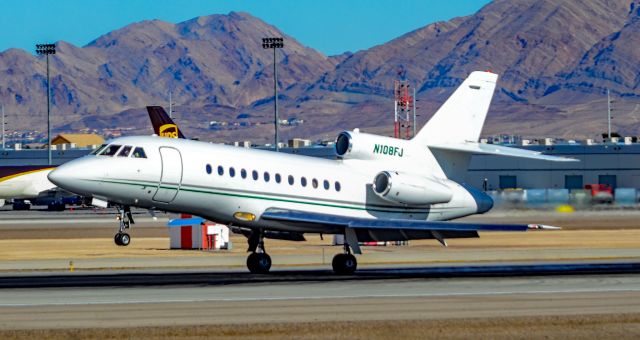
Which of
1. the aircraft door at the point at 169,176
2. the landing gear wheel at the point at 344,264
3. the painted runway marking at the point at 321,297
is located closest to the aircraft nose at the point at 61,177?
the aircraft door at the point at 169,176

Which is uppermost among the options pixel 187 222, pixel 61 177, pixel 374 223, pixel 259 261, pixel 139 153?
pixel 139 153

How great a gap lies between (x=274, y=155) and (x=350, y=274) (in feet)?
15.0

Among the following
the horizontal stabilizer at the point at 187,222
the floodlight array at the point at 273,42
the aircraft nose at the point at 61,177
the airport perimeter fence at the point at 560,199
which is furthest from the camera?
the floodlight array at the point at 273,42

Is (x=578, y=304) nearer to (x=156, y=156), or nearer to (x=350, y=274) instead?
(x=350, y=274)

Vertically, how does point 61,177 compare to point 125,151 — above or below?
below

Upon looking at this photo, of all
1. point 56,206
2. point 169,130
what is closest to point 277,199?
point 169,130

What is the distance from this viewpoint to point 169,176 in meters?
37.3

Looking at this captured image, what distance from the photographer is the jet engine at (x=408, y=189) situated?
41.0 meters

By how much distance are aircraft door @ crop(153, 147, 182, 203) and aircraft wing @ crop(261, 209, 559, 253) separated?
2.98 meters

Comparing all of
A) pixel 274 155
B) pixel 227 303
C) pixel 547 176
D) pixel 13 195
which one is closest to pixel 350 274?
pixel 274 155

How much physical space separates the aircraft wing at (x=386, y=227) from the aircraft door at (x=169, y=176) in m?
2.98

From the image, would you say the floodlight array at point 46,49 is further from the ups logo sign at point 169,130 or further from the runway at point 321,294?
the runway at point 321,294

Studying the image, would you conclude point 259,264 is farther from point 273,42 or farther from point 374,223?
point 273,42

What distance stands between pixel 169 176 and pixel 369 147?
7.74 metres
